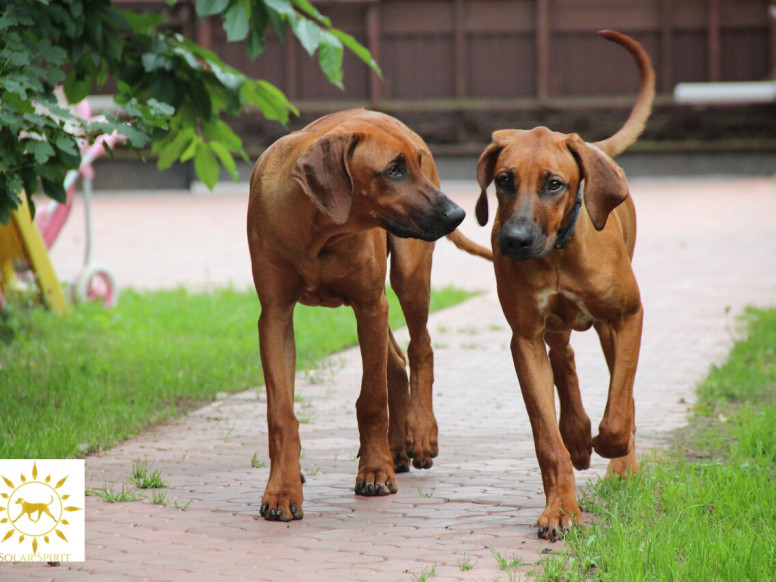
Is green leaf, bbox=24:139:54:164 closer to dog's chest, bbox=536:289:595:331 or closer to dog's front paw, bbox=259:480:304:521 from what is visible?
dog's front paw, bbox=259:480:304:521

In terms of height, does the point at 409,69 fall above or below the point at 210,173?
above

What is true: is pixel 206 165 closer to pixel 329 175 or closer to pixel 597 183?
pixel 329 175

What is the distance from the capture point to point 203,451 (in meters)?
5.43

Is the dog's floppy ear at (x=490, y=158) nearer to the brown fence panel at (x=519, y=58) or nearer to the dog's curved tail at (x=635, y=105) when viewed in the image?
the dog's curved tail at (x=635, y=105)

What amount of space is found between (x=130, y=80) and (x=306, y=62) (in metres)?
18.5

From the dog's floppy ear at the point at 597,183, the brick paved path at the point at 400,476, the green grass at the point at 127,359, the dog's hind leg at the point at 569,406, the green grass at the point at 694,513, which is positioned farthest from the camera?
the green grass at the point at 127,359

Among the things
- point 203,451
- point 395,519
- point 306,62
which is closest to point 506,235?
point 395,519

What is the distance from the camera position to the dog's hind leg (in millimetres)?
4602

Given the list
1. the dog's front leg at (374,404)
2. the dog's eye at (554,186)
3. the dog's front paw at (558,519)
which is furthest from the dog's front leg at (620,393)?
the dog's front leg at (374,404)

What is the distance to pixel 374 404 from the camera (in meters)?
4.52

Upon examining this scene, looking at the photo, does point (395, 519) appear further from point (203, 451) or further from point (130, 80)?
point (130, 80)

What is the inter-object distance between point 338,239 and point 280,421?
2.48 ft

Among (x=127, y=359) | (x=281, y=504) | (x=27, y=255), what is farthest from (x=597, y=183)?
(x=27, y=255)

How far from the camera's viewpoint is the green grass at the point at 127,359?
5.65m
